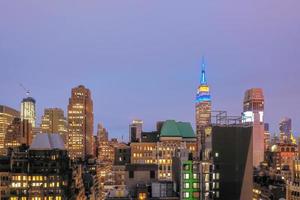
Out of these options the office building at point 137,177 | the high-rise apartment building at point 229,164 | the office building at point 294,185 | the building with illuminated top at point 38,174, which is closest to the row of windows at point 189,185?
the high-rise apartment building at point 229,164

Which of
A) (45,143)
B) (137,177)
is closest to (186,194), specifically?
(137,177)

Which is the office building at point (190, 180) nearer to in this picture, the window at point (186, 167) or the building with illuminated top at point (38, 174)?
the window at point (186, 167)

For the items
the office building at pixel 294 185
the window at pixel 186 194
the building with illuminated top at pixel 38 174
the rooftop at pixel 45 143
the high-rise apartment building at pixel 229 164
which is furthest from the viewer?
the rooftop at pixel 45 143

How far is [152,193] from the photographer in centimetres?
12056

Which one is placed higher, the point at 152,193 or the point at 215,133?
the point at 215,133

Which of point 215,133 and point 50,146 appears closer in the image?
point 215,133

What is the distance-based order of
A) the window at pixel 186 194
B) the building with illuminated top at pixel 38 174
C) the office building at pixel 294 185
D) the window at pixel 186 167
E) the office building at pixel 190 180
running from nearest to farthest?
the office building at pixel 190 180
the window at pixel 186 167
the window at pixel 186 194
the office building at pixel 294 185
the building with illuminated top at pixel 38 174

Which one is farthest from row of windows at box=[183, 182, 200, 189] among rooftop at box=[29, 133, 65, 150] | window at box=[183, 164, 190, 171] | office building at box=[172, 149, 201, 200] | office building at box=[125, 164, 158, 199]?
rooftop at box=[29, 133, 65, 150]

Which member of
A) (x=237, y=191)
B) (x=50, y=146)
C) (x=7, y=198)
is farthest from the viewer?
(x=50, y=146)

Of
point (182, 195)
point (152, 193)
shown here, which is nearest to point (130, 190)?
point (152, 193)

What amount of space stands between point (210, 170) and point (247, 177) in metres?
8.12

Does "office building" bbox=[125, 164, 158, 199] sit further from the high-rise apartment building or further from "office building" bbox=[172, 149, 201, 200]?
the high-rise apartment building

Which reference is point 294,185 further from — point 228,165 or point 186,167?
point 186,167

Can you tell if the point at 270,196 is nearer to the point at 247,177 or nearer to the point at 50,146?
the point at 247,177
